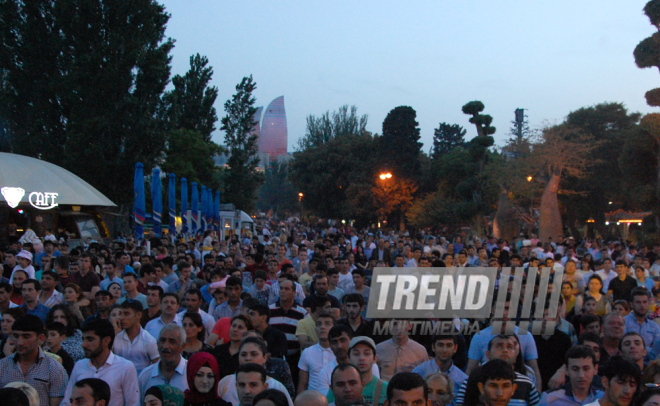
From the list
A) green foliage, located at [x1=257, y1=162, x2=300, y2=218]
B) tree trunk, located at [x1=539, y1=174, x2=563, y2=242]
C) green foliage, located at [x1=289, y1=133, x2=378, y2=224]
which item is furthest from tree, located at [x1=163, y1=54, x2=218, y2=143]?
green foliage, located at [x1=257, y1=162, x2=300, y2=218]

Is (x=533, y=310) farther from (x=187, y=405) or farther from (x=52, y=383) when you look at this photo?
(x=52, y=383)

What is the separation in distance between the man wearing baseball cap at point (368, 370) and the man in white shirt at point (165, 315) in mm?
2373

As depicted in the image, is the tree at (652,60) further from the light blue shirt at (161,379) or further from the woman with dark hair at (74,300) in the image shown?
the light blue shirt at (161,379)

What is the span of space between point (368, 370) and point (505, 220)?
34.7 m

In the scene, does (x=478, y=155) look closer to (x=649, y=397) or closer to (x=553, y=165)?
(x=553, y=165)

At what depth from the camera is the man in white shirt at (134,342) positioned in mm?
5918

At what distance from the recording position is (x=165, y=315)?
678cm

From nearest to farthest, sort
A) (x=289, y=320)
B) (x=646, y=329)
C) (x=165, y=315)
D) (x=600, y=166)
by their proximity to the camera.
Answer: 1. (x=165, y=315)
2. (x=646, y=329)
3. (x=289, y=320)
4. (x=600, y=166)

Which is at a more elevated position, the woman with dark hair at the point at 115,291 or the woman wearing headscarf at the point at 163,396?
the woman with dark hair at the point at 115,291

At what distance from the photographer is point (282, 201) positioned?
104m

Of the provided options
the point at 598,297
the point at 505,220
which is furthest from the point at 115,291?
the point at 505,220

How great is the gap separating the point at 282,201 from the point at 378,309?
312ft

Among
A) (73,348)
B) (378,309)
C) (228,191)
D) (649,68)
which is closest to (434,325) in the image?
(378,309)

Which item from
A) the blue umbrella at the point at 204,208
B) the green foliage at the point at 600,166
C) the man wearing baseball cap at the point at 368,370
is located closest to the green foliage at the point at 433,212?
the green foliage at the point at 600,166
